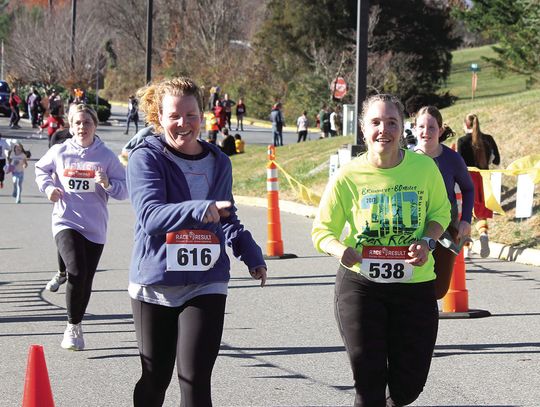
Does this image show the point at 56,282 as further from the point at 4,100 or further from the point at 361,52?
the point at 4,100

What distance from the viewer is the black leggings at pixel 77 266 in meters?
8.30

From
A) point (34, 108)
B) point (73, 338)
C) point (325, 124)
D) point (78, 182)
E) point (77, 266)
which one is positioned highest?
point (34, 108)

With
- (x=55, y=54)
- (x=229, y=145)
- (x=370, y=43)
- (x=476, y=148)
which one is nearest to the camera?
(x=476, y=148)

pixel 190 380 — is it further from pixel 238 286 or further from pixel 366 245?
pixel 238 286

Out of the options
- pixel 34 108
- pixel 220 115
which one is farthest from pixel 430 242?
pixel 34 108

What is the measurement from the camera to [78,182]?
8.80 m

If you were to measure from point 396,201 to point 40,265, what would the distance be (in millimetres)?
8897

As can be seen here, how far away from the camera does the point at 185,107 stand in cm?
507

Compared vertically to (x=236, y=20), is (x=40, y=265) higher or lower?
lower

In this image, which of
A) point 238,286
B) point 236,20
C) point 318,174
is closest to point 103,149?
point 238,286

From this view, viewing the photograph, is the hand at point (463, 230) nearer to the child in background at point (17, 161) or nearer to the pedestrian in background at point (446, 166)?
the pedestrian in background at point (446, 166)

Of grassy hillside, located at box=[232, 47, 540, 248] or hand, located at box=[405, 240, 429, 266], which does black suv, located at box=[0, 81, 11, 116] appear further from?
hand, located at box=[405, 240, 429, 266]

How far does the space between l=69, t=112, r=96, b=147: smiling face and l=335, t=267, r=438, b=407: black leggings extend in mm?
3940

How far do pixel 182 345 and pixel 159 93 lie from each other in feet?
3.72
